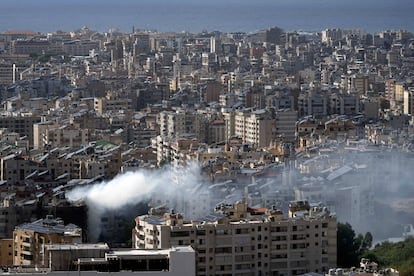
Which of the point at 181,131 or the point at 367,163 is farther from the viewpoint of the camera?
the point at 181,131

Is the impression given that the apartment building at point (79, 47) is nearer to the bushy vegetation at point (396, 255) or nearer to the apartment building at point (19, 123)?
the apartment building at point (19, 123)

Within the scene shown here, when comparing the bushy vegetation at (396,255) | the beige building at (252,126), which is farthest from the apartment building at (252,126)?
the bushy vegetation at (396,255)

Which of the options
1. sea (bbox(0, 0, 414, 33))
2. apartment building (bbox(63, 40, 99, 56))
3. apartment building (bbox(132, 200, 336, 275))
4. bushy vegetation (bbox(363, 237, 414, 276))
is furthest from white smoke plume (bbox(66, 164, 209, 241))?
apartment building (bbox(63, 40, 99, 56))

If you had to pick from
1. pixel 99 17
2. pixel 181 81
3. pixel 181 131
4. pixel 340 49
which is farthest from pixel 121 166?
pixel 99 17

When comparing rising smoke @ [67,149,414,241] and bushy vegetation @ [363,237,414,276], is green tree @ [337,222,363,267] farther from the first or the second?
rising smoke @ [67,149,414,241]

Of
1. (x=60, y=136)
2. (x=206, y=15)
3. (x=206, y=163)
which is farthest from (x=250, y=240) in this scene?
(x=206, y=15)

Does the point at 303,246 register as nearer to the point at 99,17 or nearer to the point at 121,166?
the point at 121,166
